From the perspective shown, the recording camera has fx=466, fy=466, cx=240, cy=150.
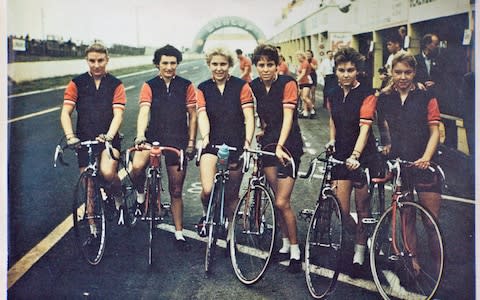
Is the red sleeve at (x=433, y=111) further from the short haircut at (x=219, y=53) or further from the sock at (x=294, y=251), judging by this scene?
the short haircut at (x=219, y=53)

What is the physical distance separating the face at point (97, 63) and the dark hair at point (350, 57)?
1594 millimetres

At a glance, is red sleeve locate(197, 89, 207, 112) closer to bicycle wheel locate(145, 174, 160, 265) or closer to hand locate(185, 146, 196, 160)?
hand locate(185, 146, 196, 160)

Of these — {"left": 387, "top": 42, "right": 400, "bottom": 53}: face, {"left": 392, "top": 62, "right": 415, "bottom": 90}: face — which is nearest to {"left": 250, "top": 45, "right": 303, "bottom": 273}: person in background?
{"left": 392, "top": 62, "right": 415, "bottom": 90}: face

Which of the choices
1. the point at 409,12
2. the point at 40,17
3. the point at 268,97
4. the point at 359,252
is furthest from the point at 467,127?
the point at 40,17

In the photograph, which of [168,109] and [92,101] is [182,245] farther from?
[92,101]

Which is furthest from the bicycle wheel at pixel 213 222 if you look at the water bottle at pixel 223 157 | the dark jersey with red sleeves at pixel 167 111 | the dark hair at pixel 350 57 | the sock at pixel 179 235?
the dark hair at pixel 350 57

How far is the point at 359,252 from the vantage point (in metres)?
3.14

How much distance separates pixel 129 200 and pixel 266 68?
143 centimetres

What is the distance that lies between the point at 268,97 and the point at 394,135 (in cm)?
89

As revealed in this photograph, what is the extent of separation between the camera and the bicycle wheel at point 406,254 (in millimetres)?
2832

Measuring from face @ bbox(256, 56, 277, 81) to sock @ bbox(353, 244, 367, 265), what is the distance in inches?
50.6

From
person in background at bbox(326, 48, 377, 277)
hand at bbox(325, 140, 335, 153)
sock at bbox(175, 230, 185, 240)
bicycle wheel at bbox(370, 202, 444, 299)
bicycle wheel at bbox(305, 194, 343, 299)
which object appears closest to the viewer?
bicycle wheel at bbox(370, 202, 444, 299)

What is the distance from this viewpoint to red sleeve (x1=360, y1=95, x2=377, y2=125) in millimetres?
3057

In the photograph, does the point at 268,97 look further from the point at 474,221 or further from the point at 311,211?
the point at 474,221
